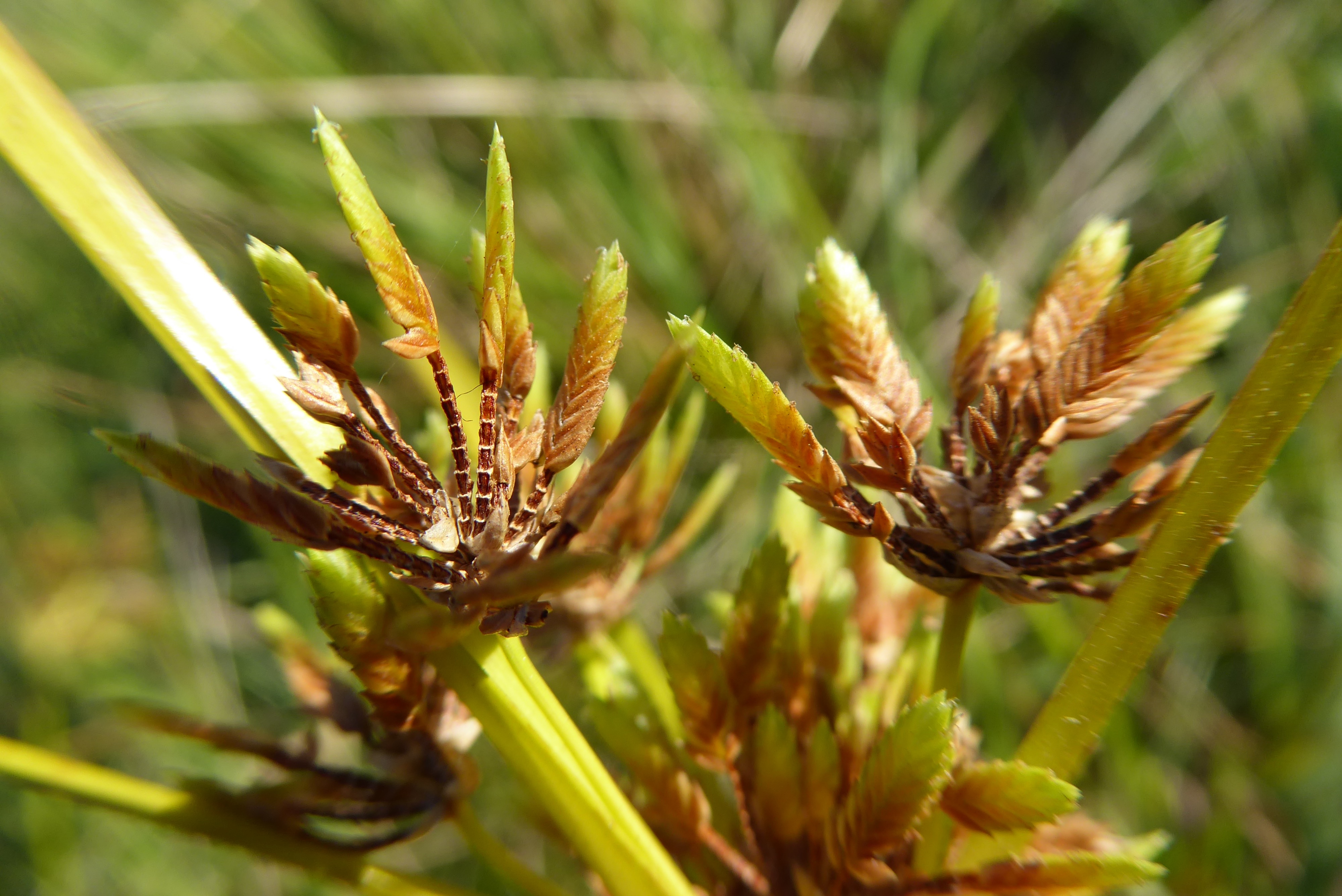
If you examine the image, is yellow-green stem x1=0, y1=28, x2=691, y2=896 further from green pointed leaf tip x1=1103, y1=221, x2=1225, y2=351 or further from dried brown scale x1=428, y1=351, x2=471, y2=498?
green pointed leaf tip x1=1103, y1=221, x2=1225, y2=351

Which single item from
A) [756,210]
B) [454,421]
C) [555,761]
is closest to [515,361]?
[454,421]

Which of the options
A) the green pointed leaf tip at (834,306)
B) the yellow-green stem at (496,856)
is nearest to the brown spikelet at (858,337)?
the green pointed leaf tip at (834,306)

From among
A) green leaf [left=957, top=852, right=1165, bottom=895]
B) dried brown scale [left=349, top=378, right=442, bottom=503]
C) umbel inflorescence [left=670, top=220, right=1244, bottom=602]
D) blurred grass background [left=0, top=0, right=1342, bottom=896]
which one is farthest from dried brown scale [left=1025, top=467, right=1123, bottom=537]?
blurred grass background [left=0, top=0, right=1342, bottom=896]

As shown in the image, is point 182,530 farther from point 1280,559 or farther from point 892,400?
point 1280,559

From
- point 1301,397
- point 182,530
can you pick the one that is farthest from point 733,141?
point 182,530

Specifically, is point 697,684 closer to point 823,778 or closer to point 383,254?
point 823,778

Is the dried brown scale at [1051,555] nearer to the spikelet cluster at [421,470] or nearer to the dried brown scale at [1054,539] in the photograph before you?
Answer: the dried brown scale at [1054,539]
